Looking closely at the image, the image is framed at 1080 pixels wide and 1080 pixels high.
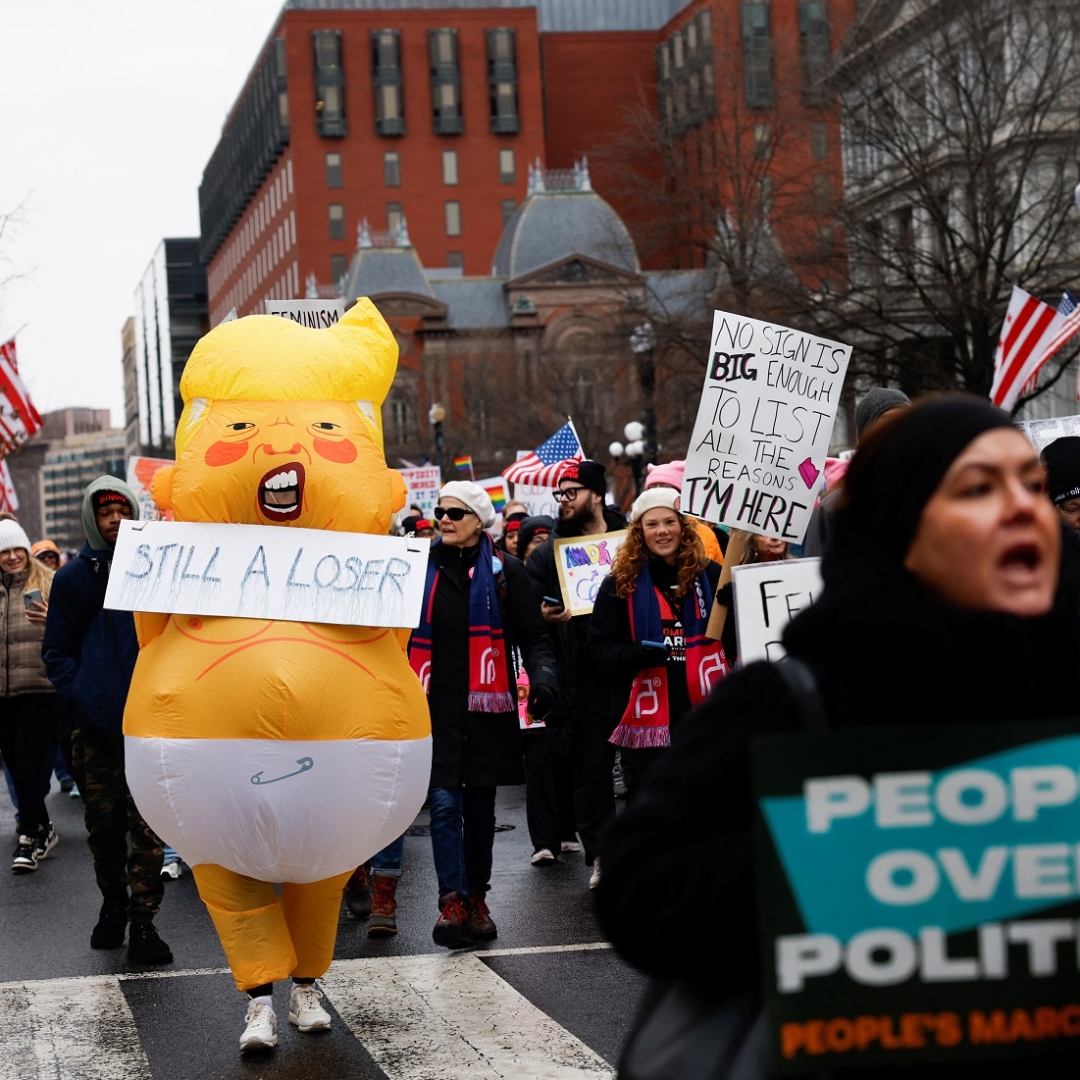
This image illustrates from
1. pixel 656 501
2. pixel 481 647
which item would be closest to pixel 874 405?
pixel 656 501

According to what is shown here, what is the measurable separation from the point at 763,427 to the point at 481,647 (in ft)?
5.22

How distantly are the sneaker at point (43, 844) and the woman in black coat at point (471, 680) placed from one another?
3.89 metres

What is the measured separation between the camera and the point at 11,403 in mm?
20391

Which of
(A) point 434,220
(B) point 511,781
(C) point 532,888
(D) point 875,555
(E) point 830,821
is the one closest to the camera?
(E) point 830,821

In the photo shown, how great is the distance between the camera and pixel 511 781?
825 cm

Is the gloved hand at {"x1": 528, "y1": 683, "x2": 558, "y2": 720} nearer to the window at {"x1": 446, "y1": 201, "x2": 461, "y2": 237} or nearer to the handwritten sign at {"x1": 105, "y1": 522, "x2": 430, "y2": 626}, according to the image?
the handwritten sign at {"x1": 105, "y1": 522, "x2": 430, "y2": 626}

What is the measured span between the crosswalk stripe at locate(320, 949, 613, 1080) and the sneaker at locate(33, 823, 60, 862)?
13.6 feet

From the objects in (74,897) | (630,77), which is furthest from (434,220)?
(74,897)

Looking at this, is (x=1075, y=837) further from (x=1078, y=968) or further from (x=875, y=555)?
(x=875, y=555)

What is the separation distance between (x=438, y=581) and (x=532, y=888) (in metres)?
2.06

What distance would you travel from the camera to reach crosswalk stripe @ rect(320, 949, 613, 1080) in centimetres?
592

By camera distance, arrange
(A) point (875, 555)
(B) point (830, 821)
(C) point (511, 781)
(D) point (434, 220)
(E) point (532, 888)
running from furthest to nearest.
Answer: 1. (D) point (434, 220)
2. (E) point (532, 888)
3. (C) point (511, 781)
4. (A) point (875, 555)
5. (B) point (830, 821)

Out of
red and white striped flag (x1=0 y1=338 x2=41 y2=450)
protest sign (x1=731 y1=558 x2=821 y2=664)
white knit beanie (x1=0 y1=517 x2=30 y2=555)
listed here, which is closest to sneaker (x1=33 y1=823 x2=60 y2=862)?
white knit beanie (x1=0 y1=517 x2=30 y2=555)

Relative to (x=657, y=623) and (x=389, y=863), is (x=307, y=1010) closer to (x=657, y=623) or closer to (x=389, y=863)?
(x=389, y=863)
